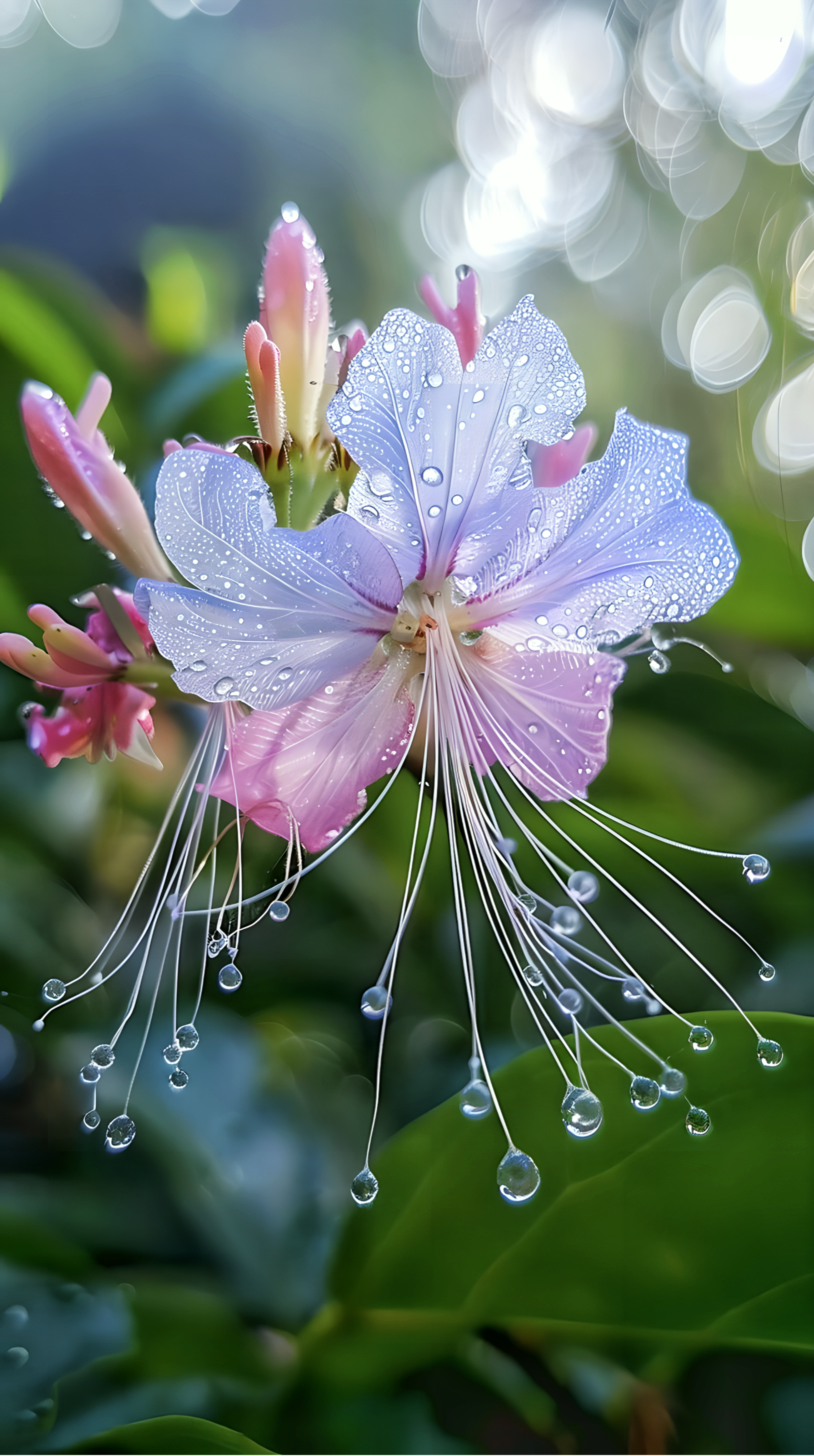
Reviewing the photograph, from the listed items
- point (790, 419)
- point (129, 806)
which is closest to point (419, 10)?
point (790, 419)

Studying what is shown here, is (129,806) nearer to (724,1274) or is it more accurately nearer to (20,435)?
(20,435)

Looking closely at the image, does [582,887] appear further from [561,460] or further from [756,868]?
[561,460]

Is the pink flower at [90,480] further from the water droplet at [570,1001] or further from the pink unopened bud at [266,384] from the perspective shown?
the water droplet at [570,1001]

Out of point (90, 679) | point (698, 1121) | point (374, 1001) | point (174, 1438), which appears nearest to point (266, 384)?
point (90, 679)

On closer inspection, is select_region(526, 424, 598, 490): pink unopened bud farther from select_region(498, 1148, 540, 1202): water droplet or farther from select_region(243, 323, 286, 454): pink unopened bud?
select_region(498, 1148, 540, 1202): water droplet

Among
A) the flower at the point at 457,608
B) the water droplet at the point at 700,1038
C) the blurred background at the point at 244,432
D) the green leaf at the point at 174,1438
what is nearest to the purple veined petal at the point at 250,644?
the flower at the point at 457,608

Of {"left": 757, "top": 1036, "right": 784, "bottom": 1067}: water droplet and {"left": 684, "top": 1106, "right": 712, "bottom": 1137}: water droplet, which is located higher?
{"left": 757, "top": 1036, "right": 784, "bottom": 1067}: water droplet

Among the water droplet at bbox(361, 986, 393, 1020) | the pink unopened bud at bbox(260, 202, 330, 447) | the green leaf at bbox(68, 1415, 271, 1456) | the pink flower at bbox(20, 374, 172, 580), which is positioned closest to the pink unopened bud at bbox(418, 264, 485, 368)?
the pink unopened bud at bbox(260, 202, 330, 447)

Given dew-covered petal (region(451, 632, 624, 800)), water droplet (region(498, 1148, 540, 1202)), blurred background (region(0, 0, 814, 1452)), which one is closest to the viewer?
water droplet (region(498, 1148, 540, 1202))
